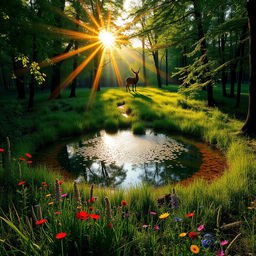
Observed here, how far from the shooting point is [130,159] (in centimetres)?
652

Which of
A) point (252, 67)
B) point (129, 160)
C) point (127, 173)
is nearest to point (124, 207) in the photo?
point (127, 173)

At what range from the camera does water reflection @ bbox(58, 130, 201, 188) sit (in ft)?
17.6

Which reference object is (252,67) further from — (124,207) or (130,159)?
(124,207)

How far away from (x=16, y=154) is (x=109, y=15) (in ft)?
75.8

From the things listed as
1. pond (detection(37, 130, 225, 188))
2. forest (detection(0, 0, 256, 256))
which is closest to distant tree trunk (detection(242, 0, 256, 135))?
forest (detection(0, 0, 256, 256))

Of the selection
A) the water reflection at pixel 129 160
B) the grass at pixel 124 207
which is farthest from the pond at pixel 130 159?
the grass at pixel 124 207

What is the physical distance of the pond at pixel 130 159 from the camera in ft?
17.7

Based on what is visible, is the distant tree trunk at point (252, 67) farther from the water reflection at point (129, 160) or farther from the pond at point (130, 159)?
the water reflection at point (129, 160)

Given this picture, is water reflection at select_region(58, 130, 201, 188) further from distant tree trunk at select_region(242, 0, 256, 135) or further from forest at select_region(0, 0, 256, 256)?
distant tree trunk at select_region(242, 0, 256, 135)

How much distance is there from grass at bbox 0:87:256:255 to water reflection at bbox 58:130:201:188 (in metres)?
0.88

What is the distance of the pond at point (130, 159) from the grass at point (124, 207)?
0.65 meters

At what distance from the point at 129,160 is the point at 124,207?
11.2 feet

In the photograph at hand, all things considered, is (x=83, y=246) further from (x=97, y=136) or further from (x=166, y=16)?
(x=166, y=16)

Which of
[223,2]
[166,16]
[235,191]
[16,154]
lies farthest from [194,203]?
[166,16]
